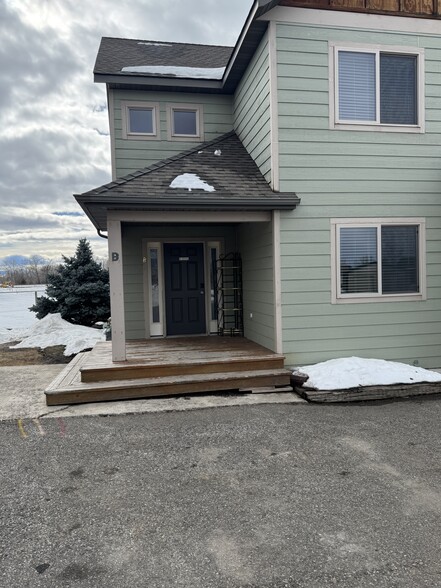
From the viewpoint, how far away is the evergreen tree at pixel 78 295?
37.1ft

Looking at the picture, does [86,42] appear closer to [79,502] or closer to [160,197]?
[160,197]

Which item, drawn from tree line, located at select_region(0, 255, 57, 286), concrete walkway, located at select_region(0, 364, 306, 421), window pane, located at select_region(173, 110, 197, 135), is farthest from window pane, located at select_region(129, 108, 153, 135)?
tree line, located at select_region(0, 255, 57, 286)

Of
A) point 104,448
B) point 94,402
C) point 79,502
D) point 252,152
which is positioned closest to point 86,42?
point 252,152

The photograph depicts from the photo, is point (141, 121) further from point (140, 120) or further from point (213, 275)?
point (213, 275)

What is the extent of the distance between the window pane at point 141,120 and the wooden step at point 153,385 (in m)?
4.84

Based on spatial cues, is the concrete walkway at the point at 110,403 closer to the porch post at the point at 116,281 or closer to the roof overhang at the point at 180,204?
the porch post at the point at 116,281

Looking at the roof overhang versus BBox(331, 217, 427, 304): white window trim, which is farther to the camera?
BBox(331, 217, 427, 304): white window trim

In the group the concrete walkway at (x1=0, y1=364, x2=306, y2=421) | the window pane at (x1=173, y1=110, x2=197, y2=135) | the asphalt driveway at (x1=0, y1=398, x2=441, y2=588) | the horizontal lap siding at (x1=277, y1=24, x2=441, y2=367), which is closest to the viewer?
the asphalt driveway at (x1=0, y1=398, x2=441, y2=588)

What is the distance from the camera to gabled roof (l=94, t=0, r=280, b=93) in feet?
19.9

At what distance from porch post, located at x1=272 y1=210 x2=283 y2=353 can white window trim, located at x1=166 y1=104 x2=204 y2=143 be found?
10.4 feet

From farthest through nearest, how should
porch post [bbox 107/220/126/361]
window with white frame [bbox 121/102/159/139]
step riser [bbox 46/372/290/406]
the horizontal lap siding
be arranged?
window with white frame [bbox 121/102/159/139] → the horizontal lap siding → porch post [bbox 107/220/126/361] → step riser [bbox 46/372/290/406]

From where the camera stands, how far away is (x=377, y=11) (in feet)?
19.7

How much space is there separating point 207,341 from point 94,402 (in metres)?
2.70

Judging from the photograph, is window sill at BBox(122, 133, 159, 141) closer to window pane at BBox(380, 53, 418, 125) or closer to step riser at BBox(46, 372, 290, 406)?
window pane at BBox(380, 53, 418, 125)
